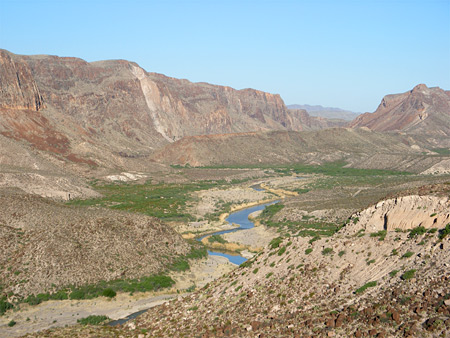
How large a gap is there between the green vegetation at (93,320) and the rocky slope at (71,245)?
6.15m

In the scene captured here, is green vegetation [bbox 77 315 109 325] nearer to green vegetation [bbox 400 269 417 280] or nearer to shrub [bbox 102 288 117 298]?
shrub [bbox 102 288 117 298]

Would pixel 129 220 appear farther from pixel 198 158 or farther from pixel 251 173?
pixel 198 158

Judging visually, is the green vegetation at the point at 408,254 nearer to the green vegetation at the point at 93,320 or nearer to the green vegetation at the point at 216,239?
the green vegetation at the point at 93,320

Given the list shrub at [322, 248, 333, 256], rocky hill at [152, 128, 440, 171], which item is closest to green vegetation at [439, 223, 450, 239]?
shrub at [322, 248, 333, 256]

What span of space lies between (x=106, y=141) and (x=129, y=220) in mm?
127974

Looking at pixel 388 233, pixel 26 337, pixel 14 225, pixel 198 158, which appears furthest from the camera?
pixel 198 158

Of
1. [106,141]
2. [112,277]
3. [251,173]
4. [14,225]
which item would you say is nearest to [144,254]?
[112,277]

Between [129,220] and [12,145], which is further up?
[12,145]

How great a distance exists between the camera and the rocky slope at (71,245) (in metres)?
40.9

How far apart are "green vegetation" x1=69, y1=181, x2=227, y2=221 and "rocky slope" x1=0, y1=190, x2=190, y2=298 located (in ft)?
82.4

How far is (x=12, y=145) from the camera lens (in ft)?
361

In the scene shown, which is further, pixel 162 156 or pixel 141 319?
pixel 162 156

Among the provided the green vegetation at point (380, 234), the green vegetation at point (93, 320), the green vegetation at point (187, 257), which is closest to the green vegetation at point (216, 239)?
the green vegetation at point (187, 257)

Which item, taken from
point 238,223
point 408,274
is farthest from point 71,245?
point 238,223
